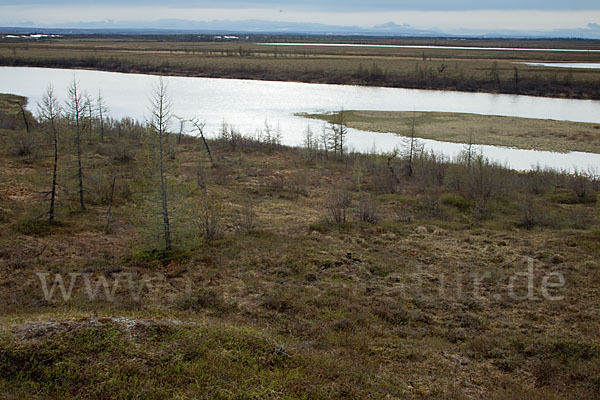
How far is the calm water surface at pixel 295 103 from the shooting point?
31.9 m

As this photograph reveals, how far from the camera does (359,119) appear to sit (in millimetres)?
40688

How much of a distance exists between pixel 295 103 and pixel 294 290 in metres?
41.2

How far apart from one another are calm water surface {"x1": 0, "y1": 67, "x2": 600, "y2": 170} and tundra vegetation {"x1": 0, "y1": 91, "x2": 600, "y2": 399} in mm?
12336

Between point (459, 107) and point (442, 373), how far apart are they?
4415cm

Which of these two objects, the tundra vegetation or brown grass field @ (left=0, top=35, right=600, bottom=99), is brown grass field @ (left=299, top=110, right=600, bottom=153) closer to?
the tundra vegetation

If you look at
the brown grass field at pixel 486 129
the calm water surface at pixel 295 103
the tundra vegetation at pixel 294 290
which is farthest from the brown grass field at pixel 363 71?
the tundra vegetation at pixel 294 290

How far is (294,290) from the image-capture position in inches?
383

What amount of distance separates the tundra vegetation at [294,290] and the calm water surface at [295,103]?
1234 centimetres

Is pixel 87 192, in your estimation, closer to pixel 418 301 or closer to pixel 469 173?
pixel 418 301

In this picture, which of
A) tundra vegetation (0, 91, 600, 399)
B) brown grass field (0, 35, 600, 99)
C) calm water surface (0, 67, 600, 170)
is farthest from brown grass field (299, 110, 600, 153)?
brown grass field (0, 35, 600, 99)

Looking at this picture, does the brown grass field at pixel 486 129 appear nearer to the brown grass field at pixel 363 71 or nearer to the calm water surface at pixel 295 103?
the calm water surface at pixel 295 103

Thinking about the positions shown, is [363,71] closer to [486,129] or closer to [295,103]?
[295,103]

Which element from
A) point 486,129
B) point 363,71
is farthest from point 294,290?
point 363,71

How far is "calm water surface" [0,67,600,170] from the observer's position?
31.9m
